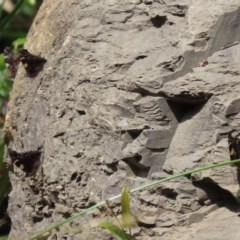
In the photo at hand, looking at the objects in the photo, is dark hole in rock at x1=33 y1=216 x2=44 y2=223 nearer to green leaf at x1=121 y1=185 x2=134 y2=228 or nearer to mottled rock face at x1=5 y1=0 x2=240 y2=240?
mottled rock face at x1=5 y1=0 x2=240 y2=240

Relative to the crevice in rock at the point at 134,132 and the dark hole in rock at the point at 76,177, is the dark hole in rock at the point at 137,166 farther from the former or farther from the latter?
the dark hole in rock at the point at 76,177

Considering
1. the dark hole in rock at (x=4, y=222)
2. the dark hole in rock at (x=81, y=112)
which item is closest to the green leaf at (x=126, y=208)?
the dark hole in rock at (x=81, y=112)

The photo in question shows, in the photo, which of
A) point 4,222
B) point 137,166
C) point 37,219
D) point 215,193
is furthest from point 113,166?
point 4,222

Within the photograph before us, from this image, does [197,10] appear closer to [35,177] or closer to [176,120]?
[176,120]

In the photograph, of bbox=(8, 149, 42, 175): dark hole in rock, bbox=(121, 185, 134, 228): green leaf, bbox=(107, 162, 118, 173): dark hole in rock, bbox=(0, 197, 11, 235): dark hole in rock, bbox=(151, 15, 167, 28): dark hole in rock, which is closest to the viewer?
bbox=(121, 185, 134, 228): green leaf

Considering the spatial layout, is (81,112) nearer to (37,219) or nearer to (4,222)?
(37,219)

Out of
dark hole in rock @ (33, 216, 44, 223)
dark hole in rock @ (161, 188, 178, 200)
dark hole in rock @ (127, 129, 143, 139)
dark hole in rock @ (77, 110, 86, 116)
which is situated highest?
dark hole in rock @ (77, 110, 86, 116)

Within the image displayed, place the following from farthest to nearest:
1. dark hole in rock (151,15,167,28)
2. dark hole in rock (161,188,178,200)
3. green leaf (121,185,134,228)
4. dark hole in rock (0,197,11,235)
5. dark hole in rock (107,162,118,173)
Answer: dark hole in rock (0,197,11,235) < dark hole in rock (151,15,167,28) < dark hole in rock (107,162,118,173) < dark hole in rock (161,188,178,200) < green leaf (121,185,134,228)

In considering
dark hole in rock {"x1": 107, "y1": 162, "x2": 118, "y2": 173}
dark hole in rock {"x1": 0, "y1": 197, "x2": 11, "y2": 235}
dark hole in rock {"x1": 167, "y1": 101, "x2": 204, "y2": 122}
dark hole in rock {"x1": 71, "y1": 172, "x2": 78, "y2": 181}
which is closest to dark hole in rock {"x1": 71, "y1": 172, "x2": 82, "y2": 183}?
dark hole in rock {"x1": 71, "y1": 172, "x2": 78, "y2": 181}
